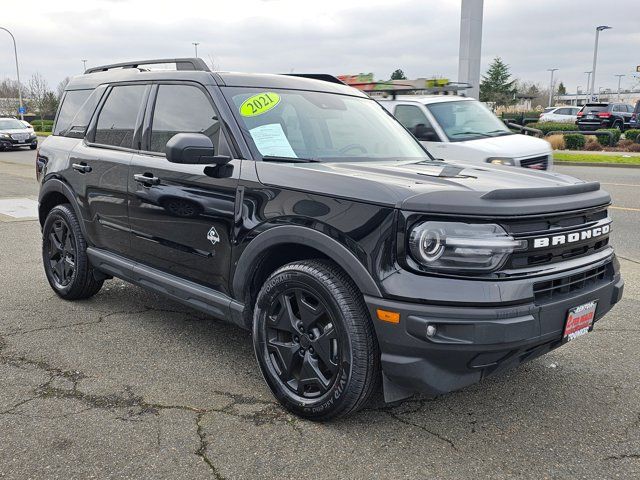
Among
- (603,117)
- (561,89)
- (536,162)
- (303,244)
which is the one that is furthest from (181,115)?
(561,89)

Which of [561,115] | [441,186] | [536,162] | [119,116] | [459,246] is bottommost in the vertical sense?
[536,162]

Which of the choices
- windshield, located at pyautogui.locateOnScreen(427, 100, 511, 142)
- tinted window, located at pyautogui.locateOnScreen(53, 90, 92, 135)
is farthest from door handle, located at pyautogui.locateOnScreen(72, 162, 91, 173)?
windshield, located at pyautogui.locateOnScreen(427, 100, 511, 142)

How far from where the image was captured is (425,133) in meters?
9.24

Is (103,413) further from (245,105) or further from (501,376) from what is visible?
(501,376)

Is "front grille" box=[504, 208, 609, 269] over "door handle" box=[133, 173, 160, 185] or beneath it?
beneath

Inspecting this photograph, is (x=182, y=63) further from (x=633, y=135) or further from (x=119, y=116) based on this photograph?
(x=633, y=135)

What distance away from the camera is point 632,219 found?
8.95 meters

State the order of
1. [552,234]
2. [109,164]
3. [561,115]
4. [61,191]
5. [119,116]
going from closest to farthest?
1. [552,234]
2. [109,164]
3. [119,116]
4. [61,191]
5. [561,115]

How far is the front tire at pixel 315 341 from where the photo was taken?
2846mm

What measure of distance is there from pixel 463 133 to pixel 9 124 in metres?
24.3

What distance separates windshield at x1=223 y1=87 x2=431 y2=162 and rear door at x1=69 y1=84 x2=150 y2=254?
3.26 ft

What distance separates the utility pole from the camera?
22766 millimetres

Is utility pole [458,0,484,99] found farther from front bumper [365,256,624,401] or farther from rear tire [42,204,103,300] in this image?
front bumper [365,256,624,401]

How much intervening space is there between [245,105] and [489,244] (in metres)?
1.78
